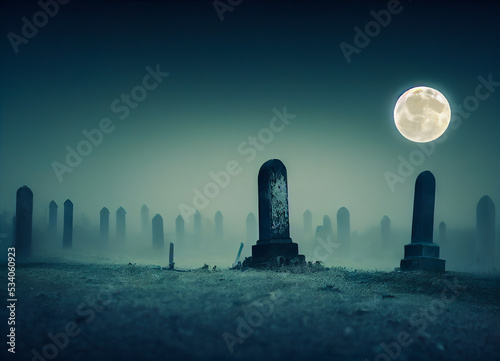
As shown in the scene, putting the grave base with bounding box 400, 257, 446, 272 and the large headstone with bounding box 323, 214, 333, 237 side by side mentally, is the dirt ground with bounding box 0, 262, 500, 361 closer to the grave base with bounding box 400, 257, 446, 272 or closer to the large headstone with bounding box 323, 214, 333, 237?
the grave base with bounding box 400, 257, 446, 272

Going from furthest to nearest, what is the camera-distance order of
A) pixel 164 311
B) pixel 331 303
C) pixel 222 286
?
pixel 222 286 < pixel 331 303 < pixel 164 311

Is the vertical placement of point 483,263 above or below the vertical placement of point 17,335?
below

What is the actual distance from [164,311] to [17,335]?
1.42 m

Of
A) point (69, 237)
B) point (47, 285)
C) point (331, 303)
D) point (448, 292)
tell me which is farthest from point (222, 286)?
point (69, 237)

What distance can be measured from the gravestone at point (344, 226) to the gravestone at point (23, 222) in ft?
51.6

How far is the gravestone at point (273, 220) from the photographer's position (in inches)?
428

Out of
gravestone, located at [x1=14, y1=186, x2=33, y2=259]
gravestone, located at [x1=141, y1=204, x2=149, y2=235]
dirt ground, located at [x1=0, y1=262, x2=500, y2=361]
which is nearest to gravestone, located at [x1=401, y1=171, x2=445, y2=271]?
dirt ground, located at [x1=0, y1=262, x2=500, y2=361]

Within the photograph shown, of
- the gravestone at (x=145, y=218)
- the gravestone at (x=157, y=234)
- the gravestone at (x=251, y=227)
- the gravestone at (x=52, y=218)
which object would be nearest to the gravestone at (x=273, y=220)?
the gravestone at (x=157, y=234)

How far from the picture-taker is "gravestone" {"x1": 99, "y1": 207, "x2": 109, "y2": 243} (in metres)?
21.5

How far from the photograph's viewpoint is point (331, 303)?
5461 millimetres

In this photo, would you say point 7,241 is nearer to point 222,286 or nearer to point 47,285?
point 47,285

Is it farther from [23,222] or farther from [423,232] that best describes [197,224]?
[423,232]

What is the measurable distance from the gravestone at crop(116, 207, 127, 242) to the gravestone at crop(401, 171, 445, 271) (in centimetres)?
1470

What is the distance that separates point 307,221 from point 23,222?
16698 mm
